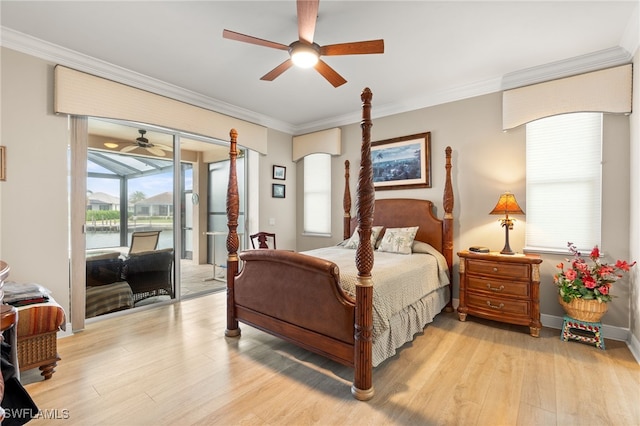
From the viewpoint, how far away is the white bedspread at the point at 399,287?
2.26 meters

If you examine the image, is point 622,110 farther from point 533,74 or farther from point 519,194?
point 519,194

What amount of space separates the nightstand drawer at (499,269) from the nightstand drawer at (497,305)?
25cm

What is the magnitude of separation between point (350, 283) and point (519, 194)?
239cm

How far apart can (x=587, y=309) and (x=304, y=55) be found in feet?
10.9

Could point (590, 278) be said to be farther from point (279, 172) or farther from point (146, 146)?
point (146, 146)

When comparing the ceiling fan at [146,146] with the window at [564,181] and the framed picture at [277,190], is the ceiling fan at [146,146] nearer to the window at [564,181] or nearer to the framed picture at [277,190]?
the framed picture at [277,190]

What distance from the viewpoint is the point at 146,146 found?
3.74m

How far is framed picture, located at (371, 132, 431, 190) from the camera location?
157 inches

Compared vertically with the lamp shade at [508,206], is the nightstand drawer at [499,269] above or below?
below

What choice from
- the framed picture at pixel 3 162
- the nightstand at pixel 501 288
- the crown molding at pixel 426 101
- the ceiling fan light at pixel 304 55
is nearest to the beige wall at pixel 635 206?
the nightstand at pixel 501 288

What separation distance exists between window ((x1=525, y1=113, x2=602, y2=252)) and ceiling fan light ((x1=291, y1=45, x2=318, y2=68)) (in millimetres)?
2568

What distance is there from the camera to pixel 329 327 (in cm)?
221

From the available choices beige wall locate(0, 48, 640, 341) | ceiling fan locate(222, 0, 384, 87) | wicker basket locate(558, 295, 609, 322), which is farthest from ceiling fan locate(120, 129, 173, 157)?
wicker basket locate(558, 295, 609, 322)

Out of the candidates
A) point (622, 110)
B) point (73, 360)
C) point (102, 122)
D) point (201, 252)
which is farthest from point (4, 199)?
point (622, 110)
